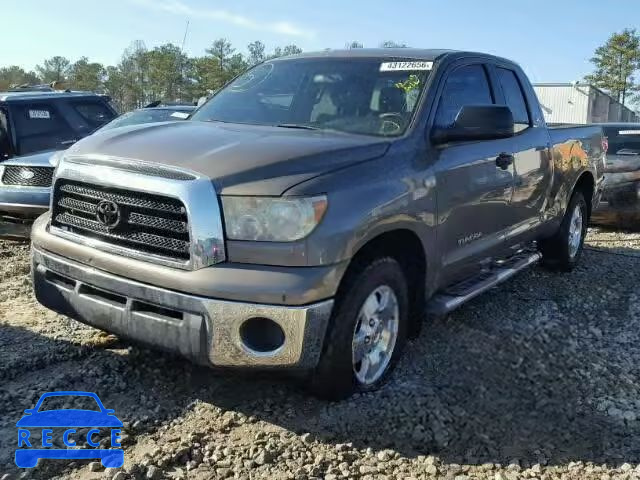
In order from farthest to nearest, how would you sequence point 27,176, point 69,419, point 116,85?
point 116,85 < point 27,176 < point 69,419

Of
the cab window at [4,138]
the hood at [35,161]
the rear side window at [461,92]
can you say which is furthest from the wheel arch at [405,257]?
the cab window at [4,138]

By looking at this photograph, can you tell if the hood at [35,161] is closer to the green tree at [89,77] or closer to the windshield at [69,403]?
the windshield at [69,403]

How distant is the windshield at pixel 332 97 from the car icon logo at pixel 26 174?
2.64m

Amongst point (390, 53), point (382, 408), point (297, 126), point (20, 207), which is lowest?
point (382, 408)

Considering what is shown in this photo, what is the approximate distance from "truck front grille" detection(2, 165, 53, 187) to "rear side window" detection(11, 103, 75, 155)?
220 centimetres

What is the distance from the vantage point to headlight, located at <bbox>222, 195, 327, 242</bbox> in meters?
3.04

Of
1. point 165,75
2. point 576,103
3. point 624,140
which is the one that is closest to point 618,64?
point 576,103

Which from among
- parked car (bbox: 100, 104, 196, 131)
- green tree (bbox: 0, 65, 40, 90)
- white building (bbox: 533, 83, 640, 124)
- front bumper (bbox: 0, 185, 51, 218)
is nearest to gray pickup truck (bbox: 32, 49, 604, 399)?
front bumper (bbox: 0, 185, 51, 218)

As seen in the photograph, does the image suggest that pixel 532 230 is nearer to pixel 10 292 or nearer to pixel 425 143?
pixel 425 143

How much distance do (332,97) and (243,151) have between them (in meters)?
1.16

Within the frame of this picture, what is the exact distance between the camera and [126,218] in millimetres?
3268

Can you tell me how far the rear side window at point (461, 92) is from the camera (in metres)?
4.21

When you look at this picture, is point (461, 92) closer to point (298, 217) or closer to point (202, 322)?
point (298, 217)

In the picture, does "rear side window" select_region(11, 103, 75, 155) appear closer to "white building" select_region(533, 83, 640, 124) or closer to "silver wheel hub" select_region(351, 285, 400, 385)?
"silver wheel hub" select_region(351, 285, 400, 385)
